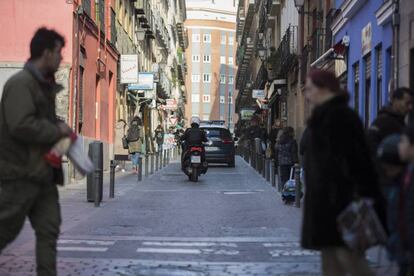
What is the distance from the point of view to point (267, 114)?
46.7 meters

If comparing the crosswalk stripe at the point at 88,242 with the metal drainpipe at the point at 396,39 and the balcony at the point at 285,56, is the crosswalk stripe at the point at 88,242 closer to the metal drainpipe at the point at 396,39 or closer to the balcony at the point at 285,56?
the metal drainpipe at the point at 396,39

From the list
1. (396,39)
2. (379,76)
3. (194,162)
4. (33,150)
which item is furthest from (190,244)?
(194,162)

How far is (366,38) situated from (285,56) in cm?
1511

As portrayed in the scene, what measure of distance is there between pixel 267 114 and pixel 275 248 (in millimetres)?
37948

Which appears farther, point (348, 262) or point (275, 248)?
point (275, 248)

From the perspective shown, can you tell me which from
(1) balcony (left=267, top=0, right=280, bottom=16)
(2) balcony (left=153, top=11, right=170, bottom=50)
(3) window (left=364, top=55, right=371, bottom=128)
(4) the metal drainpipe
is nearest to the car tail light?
(1) balcony (left=267, top=0, right=280, bottom=16)

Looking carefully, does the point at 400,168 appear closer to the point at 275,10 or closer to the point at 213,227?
the point at 213,227

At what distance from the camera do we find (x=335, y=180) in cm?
469

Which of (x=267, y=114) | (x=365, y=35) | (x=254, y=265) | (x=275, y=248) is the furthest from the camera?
(x=267, y=114)

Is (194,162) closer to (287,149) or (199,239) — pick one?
(287,149)

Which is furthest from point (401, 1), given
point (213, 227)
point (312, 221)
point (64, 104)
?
point (64, 104)

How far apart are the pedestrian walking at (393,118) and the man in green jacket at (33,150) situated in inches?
113

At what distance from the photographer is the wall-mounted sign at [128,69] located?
28500 mm

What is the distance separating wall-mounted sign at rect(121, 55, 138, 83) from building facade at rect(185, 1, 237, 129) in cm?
9724
